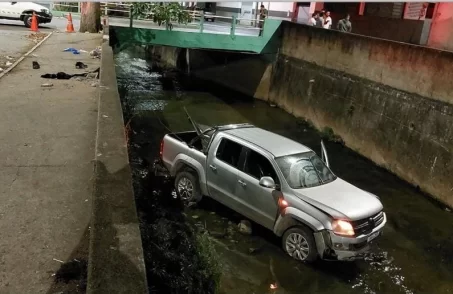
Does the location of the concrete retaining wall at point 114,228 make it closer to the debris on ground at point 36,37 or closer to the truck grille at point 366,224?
the truck grille at point 366,224

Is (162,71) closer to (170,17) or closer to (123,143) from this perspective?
(170,17)

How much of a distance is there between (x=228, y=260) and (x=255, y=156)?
1947 mm

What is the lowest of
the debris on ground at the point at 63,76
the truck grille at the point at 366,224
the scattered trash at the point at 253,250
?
the scattered trash at the point at 253,250

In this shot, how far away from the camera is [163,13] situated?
17297mm

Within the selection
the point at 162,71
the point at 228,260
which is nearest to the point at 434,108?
the point at 228,260

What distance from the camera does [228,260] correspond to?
23.9 feet

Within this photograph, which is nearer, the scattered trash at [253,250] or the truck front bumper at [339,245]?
the truck front bumper at [339,245]

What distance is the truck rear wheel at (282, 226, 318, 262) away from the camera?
270 inches

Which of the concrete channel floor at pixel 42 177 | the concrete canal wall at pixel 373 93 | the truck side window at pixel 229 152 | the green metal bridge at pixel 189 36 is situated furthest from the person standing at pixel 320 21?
the truck side window at pixel 229 152

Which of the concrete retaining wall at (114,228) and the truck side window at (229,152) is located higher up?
the concrete retaining wall at (114,228)

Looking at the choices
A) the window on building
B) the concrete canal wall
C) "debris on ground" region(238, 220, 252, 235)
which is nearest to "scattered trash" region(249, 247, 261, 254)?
"debris on ground" region(238, 220, 252, 235)

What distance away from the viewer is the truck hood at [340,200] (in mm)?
6643

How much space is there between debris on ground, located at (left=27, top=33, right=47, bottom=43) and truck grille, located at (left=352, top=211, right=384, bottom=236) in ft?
55.8

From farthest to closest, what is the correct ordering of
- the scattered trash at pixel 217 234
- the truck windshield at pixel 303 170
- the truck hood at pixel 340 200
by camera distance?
the scattered trash at pixel 217 234 → the truck windshield at pixel 303 170 → the truck hood at pixel 340 200
